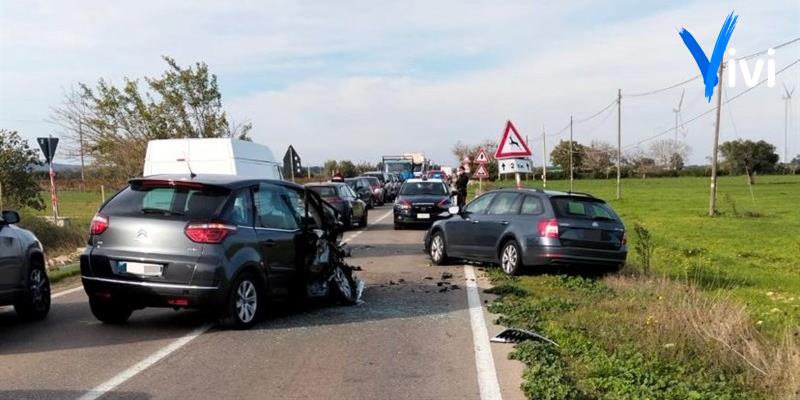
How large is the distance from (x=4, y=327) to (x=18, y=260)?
0.80m

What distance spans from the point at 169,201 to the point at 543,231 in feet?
20.3

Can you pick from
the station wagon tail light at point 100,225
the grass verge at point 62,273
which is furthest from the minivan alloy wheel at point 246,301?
the grass verge at point 62,273

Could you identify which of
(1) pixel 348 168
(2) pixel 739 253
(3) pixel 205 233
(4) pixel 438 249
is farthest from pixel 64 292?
(1) pixel 348 168

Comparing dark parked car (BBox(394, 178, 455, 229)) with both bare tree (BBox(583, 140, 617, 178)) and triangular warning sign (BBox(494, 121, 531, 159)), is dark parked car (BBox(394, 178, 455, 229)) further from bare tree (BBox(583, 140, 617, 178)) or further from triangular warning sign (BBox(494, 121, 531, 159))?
bare tree (BBox(583, 140, 617, 178))

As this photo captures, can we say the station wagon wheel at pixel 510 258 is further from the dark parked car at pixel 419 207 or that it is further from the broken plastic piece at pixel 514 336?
the dark parked car at pixel 419 207

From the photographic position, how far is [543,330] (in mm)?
7848

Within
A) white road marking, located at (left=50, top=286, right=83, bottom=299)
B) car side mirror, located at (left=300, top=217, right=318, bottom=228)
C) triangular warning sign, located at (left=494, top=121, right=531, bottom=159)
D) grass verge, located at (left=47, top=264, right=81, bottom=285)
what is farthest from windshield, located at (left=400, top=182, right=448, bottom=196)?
car side mirror, located at (left=300, top=217, right=318, bottom=228)

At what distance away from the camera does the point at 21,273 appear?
27.6 feet

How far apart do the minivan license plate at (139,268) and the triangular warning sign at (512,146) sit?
1171 centimetres

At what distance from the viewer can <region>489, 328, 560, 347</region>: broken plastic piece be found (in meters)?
7.51

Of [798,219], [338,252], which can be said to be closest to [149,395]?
[338,252]

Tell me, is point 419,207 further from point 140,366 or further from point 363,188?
point 140,366

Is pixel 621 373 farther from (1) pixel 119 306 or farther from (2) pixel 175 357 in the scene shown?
(1) pixel 119 306

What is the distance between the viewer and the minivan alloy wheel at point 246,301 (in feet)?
26.5
